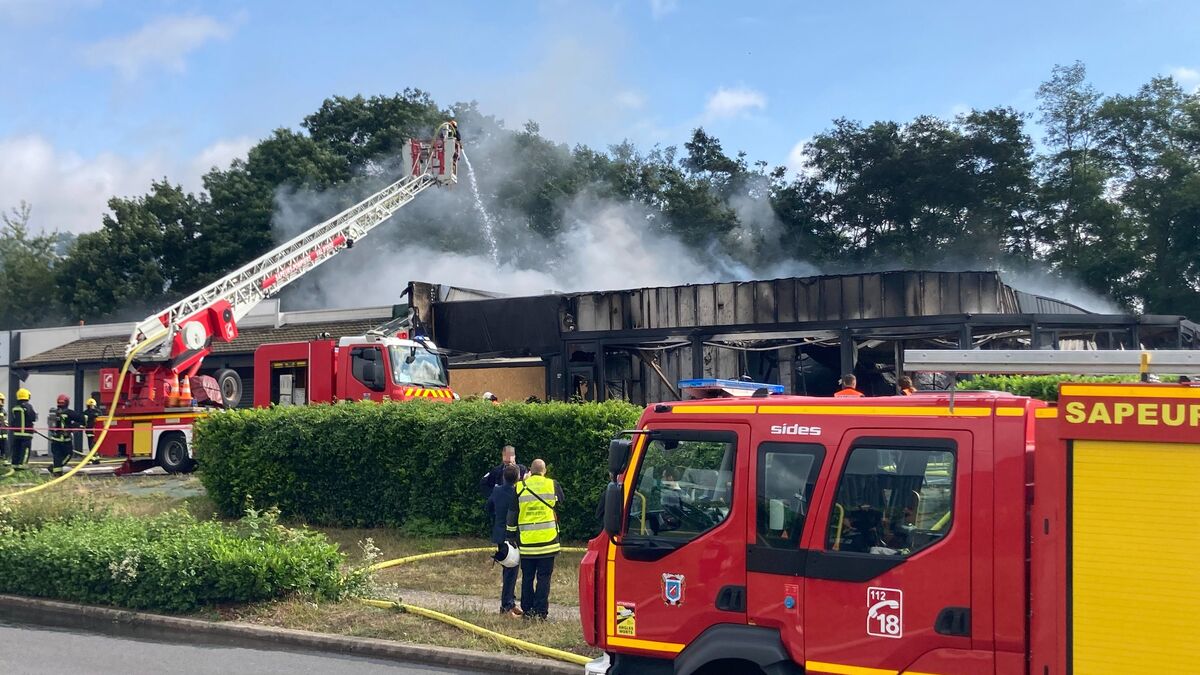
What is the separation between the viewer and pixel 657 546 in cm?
591

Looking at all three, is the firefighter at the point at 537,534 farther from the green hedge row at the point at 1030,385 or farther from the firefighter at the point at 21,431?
the firefighter at the point at 21,431

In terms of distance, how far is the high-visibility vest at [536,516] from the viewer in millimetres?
9586

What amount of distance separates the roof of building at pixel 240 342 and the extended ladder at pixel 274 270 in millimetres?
3594

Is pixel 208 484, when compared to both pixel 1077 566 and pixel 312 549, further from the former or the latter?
pixel 1077 566

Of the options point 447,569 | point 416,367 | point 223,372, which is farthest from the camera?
point 223,372

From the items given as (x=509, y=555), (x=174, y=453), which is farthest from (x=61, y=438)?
(x=509, y=555)

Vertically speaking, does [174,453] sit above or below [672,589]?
below

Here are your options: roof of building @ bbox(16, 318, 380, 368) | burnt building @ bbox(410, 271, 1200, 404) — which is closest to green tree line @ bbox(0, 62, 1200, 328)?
roof of building @ bbox(16, 318, 380, 368)

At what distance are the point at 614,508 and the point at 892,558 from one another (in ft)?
5.08

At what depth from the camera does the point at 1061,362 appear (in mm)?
5074

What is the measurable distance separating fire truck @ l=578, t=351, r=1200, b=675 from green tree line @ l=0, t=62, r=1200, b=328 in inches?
1631

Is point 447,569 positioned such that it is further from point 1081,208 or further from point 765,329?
point 1081,208

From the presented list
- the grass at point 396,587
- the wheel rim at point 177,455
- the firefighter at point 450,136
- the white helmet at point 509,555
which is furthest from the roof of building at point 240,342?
the white helmet at point 509,555

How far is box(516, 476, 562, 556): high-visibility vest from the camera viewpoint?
9.59 m
